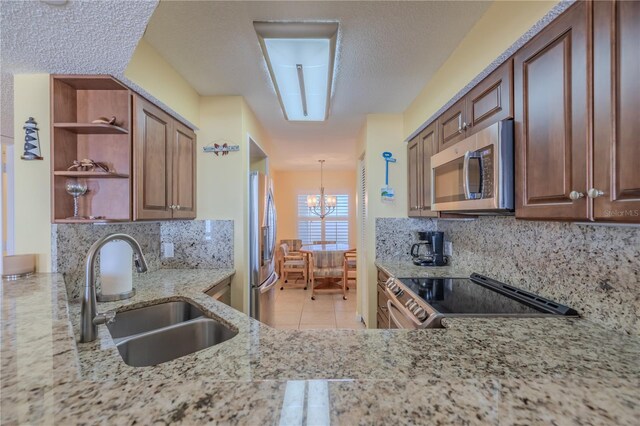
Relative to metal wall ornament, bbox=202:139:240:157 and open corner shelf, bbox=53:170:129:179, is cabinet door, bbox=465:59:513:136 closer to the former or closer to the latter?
metal wall ornament, bbox=202:139:240:157

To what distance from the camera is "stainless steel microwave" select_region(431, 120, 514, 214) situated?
125cm

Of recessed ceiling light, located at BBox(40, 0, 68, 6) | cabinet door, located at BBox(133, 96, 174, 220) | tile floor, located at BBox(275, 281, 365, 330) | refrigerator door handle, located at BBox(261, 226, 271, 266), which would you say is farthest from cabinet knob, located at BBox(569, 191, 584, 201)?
tile floor, located at BBox(275, 281, 365, 330)

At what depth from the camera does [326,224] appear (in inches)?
269

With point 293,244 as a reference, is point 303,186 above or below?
above

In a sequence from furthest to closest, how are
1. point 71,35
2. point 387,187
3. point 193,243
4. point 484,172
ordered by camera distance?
1. point 387,187
2. point 193,243
3. point 484,172
4. point 71,35

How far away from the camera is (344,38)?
1.66 meters

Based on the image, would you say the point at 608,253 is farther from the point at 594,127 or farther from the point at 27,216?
the point at 27,216

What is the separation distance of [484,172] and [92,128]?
2139mm

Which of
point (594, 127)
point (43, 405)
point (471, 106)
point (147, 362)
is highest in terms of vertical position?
point (471, 106)

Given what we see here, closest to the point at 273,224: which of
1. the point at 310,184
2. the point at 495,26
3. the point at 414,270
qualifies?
the point at 414,270

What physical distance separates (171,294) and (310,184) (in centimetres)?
543

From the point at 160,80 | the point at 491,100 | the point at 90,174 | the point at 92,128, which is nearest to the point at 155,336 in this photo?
the point at 90,174

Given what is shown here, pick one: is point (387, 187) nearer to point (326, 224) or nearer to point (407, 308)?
point (407, 308)

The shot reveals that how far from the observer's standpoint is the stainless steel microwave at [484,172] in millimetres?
1248
